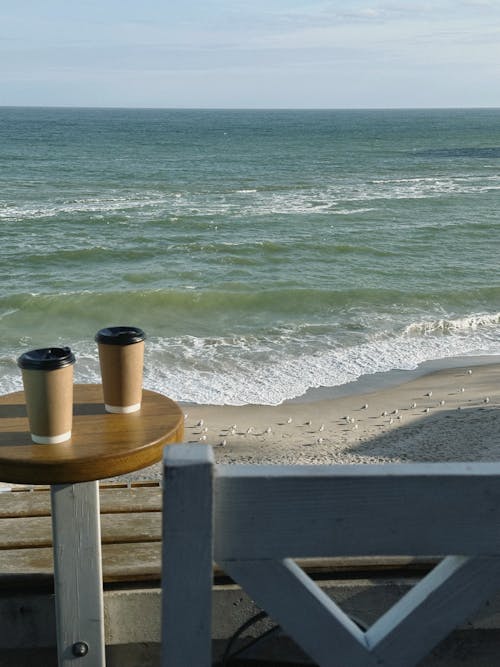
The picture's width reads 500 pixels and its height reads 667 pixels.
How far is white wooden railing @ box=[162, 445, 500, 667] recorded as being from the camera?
1.09m

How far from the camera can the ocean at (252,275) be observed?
32.6 ft

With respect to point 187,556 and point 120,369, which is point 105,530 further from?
point 187,556

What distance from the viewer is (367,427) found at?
7711 mm

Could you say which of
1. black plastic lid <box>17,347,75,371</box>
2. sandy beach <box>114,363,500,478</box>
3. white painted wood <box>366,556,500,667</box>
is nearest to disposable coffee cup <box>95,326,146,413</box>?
black plastic lid <box>17,347,75,371</box>

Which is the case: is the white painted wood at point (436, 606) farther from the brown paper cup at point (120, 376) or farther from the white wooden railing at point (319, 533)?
the brown paper cup at point (120, 376)

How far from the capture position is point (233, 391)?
28.4ft

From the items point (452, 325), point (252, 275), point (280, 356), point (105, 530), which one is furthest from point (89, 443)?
point (252, 275)

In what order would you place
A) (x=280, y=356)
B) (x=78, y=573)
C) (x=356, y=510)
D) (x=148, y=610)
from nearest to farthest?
1. (x=356, y=510)
2. (x=78, y=573)
3. (x=148, y=610)
4. (x=280, y=356)

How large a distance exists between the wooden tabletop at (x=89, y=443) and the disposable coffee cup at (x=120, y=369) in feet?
0.11

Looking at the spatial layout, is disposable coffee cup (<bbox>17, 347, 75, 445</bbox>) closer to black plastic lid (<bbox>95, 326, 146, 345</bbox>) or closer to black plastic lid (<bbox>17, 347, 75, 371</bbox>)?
black plastic lid (<bbox>17, 347, 75, 371</bbox>)

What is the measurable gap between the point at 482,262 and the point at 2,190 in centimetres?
1774

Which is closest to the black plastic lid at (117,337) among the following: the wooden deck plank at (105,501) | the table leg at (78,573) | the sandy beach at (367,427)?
the table leg at (78,573)

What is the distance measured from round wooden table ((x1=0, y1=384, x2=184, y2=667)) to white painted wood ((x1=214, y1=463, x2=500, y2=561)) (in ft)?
2.75

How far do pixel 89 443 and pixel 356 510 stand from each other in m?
1.01
